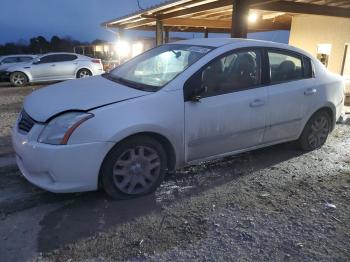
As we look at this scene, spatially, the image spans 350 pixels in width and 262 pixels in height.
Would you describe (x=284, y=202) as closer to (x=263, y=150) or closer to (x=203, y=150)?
(x=203, y=150)

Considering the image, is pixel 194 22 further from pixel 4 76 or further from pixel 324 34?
pixel 4 76

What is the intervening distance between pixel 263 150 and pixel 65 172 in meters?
3.15

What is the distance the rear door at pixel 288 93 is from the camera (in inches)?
176

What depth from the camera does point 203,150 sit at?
4027 millimetres

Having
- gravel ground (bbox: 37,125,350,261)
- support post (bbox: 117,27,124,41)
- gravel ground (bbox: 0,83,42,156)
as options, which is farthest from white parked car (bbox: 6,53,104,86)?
gravel ground (bbox: 37,125,350,261)

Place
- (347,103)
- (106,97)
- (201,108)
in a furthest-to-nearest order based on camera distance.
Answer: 1. (347,103)
2. (201,108)
3. (106,97)

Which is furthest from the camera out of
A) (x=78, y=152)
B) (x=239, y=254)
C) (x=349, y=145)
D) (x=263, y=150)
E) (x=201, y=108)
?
(x=349, y=145)

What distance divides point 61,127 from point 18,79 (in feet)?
42.8

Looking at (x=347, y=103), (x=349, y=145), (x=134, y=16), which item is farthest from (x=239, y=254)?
(x=134, y=16)

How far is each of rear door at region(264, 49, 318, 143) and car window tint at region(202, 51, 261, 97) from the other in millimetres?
241

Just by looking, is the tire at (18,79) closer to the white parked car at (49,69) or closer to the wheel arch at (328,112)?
the white parked car at (49,69)

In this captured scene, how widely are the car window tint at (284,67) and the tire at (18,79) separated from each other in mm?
12981

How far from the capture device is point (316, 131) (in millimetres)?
5246

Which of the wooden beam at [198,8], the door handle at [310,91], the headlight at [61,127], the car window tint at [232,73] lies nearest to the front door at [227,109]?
the car window tint at [232,73]
